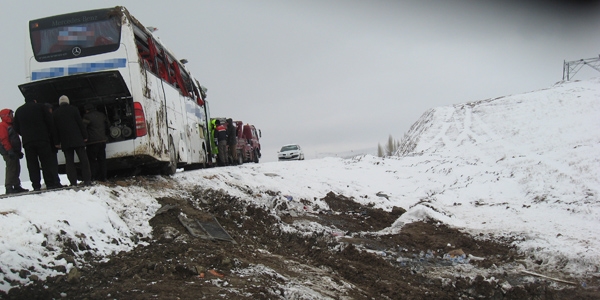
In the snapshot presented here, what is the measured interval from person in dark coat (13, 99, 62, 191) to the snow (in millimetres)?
1660

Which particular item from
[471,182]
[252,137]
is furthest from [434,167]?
[252,137]

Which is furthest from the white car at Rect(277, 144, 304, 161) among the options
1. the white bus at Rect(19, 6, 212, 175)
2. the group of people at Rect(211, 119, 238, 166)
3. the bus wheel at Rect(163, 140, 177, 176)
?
the white bus at Rect(19, 6, 212, 175)

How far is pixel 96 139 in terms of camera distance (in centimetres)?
926

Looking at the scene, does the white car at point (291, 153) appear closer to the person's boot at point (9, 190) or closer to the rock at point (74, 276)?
the person's boot at point (9, 190)

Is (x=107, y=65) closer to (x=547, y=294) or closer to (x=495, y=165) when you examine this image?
(x=547, y=294)

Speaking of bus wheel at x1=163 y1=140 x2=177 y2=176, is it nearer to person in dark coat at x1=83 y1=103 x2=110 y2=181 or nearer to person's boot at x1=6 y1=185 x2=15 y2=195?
person in dark coat at x1=83 y1=103 x2=110 y2=181

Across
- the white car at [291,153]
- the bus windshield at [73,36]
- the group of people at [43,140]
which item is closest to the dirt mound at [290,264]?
the group of people at [43,140]

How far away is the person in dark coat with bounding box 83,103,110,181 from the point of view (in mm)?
9242

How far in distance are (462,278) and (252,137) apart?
23831 mm

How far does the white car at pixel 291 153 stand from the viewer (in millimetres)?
35500

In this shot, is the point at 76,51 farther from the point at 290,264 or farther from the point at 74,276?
the point at 290,264

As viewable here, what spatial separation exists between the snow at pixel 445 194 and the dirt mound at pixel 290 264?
343 mm

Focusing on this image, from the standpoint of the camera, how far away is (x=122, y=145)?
9.82 meters

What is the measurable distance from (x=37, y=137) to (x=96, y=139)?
4.14 feet
